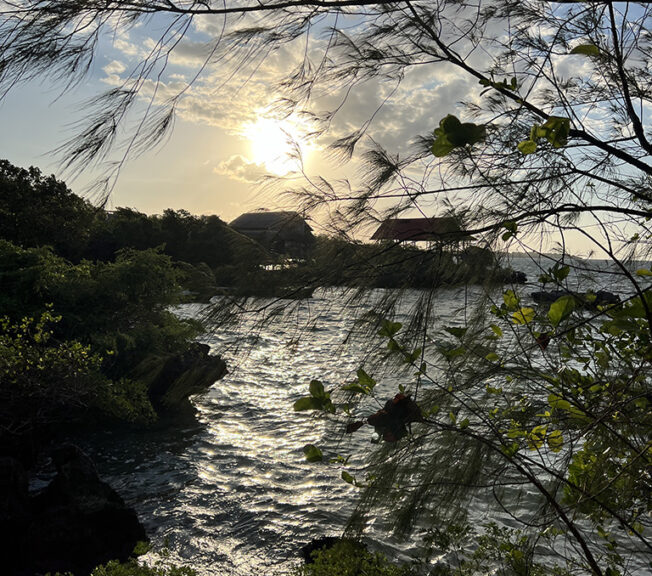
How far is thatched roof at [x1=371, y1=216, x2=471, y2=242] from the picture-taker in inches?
89.3

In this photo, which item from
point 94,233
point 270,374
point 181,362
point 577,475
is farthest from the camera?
point 94,233

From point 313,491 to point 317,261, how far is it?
5905 millimetres

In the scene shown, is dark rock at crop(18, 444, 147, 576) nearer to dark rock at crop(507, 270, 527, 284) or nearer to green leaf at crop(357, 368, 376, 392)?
green leaf at crop(357, 368, 376, 392)

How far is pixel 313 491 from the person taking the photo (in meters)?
7.41

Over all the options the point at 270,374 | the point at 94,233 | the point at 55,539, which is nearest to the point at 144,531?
the point at 55,539

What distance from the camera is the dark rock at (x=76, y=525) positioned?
5.23 metres

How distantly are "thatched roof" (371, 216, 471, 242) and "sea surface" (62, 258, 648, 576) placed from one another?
10.1 inches

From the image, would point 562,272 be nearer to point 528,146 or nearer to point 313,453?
point 528,146

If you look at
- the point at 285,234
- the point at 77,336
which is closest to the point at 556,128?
the point at 285,234

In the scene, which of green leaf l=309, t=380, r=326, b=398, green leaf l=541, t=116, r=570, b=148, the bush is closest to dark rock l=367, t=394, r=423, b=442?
green leaf l=309, t=380, r=326, b=398

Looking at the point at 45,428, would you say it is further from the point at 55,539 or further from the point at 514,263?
the point at 514,263

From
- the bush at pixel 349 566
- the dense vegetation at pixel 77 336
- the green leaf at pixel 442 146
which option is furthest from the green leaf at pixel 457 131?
the dense vegetation at pixel 77 336

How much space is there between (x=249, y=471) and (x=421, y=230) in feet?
22.1

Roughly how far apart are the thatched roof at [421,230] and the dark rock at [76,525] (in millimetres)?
4919
